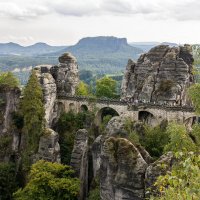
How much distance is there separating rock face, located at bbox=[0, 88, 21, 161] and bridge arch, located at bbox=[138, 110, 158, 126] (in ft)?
57.6

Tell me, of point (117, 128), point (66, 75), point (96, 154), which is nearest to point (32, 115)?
point (66, 75)

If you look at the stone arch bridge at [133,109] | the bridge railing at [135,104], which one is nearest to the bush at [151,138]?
the stone arch bridge at [133,109]

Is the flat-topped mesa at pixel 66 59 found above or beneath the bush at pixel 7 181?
above

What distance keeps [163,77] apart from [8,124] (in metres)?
22.9

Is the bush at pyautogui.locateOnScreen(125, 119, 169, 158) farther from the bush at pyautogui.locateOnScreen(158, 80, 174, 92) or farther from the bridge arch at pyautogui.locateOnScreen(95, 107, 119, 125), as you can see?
the bridge arch at pyautogui.locateOnScreen(95, 107, 119, 125)

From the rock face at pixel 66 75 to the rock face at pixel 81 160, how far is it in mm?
16379

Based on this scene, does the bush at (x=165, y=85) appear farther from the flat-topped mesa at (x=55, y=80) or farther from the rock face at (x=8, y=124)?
the rock face at (x=8, y=124)

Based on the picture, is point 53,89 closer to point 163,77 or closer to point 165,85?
point 163,77

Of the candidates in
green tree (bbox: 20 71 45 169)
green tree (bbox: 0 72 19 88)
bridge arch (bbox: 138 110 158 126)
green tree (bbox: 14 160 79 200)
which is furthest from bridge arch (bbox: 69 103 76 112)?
Result: green tree (bbox: 14 160 79 200)

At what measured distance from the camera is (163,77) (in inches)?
2215

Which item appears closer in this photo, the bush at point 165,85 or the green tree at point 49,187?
the green tree at point 49,187

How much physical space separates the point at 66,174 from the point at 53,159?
216 inches

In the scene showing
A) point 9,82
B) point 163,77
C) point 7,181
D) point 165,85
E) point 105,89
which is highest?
point 163,77

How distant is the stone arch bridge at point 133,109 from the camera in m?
51.5
